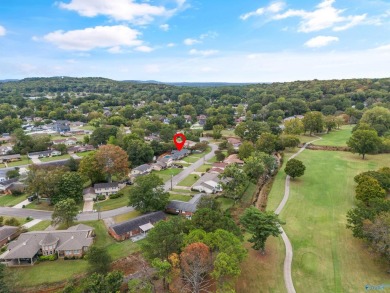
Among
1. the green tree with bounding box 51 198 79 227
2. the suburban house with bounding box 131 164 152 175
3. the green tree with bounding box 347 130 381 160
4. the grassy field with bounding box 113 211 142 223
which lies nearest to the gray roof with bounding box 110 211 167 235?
the grassy field with bounding box 113 211 142 223

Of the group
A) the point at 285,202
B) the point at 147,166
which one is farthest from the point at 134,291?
the point at 147,166

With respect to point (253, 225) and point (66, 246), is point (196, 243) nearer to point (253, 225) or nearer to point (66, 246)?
point (253, 225)

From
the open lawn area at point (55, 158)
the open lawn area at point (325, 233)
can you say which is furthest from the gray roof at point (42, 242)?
the open lawn area at point (55, 158)

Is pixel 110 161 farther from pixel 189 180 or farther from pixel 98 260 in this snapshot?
pixel 98 260

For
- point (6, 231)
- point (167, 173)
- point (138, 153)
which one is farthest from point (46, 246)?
point (138, 153)

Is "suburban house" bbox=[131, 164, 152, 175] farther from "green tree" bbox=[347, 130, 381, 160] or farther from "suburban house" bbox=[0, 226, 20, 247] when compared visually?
"green tree" bbox=[347, 130, 381, 160]

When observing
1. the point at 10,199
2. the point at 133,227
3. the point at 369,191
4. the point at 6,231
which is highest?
the point at 369,191
